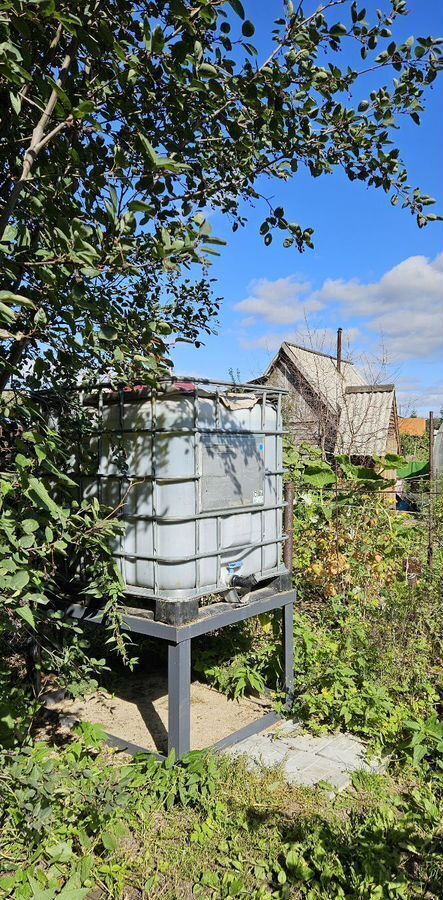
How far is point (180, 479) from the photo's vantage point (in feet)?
11.9

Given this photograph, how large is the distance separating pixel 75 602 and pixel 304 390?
10.7 m

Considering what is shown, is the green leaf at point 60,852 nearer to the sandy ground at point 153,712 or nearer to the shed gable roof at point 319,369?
the sandy ground at point 153,712

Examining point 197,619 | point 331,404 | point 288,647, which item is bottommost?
point 288,647

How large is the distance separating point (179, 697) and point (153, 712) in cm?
145

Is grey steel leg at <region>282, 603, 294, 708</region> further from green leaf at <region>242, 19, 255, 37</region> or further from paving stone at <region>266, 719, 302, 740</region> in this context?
green leaf at <region>242, 19, 255, 37</region>

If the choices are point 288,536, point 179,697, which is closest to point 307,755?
point 179,697

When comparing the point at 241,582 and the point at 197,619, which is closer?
the point at 197,619

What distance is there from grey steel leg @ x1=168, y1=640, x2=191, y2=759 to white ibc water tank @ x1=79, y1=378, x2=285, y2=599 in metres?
0.35

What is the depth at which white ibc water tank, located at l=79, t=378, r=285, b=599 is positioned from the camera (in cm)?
366

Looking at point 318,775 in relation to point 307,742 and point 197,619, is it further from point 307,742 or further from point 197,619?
point 197,619

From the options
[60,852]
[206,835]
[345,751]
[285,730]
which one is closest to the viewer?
[60,852]

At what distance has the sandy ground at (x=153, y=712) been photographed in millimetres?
4414

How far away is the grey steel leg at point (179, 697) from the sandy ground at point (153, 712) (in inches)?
25.3

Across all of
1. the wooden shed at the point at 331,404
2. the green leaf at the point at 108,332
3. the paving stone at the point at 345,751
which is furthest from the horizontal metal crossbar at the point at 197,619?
the wooden shed at the point at 331,404
